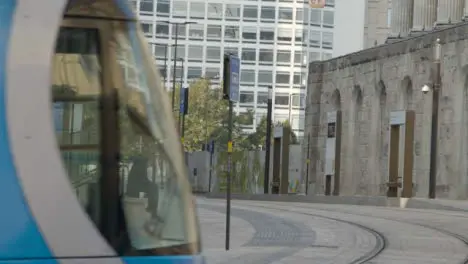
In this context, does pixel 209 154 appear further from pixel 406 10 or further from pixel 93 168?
pixel 93 168

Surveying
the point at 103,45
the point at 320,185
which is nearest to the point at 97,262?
the point at 103,45

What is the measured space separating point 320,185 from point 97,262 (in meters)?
61.0

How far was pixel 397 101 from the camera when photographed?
57.4 metres

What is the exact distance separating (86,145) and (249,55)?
396ft

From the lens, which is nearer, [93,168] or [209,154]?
[93,168]

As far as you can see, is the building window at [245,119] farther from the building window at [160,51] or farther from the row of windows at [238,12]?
the row of windows at [238,12]

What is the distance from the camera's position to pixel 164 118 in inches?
255

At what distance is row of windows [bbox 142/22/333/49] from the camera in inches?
4871

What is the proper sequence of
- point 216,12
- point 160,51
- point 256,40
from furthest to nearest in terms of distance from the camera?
point 256,40, point 216,12, point 160,51

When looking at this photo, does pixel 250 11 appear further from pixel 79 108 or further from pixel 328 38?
pixel 79 108

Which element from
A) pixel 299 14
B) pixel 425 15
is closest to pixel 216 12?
pixel 299 14

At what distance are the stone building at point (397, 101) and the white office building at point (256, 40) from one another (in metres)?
53.9

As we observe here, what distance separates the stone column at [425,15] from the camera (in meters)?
66.3

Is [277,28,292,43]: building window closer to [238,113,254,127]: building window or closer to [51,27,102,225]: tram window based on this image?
[238,113,254,127]: building window
